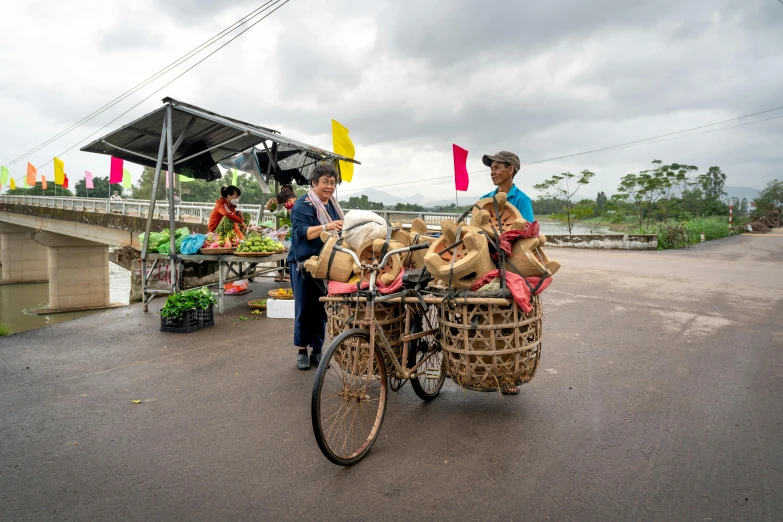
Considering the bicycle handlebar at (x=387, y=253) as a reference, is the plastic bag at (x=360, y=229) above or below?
above

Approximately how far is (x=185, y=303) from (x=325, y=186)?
10.2 ft

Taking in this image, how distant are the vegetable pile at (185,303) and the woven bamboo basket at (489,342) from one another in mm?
4090

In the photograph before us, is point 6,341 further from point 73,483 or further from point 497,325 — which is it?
point 497,325

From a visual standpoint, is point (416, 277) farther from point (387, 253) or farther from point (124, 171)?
point (124, 171)

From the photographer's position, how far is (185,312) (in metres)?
5.96

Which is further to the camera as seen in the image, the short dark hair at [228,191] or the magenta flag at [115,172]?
the magenta flag at [115,172]

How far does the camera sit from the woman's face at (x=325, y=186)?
158 inches

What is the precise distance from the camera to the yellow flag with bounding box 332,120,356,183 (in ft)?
34.4

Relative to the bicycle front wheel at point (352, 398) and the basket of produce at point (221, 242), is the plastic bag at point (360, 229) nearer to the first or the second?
the bicycle front wheel at point (352, 398)

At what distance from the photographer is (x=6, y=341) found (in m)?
5.54

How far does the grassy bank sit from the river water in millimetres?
24269

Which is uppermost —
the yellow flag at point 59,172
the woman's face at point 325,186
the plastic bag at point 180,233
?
the yellow flag at point 59,172

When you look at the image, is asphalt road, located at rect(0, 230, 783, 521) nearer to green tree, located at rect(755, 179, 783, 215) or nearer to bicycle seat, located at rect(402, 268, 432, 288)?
bicycle seat, located at rect(402, 268, 432, 288)

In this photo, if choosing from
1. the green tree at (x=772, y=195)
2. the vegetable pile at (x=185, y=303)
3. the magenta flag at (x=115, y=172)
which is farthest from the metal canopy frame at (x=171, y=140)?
the green tree at (x=772, y=195)
